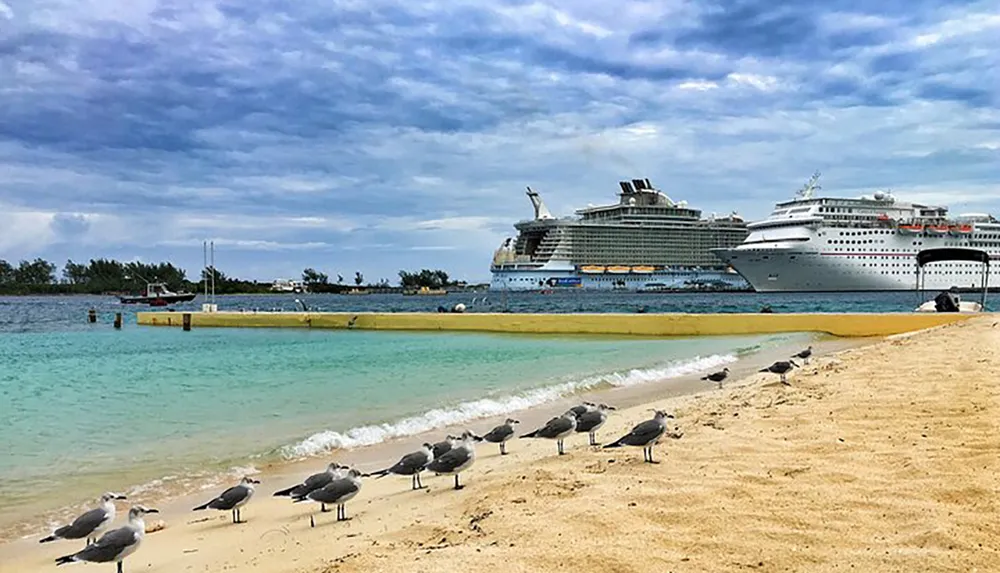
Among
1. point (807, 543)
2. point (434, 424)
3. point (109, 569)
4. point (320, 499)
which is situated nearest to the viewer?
point (807, 543)

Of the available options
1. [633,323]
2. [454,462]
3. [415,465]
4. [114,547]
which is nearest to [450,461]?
[454,462]

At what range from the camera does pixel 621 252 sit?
82688 millimetres

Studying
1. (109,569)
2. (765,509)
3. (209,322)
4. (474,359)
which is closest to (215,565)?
(109,569)

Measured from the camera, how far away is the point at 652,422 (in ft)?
17.4

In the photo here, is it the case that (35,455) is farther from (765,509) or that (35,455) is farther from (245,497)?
(765,509)

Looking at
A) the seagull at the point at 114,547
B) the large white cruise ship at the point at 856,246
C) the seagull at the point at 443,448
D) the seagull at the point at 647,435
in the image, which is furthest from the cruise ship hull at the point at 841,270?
the seagull at the point at 114,547

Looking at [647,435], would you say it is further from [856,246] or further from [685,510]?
[856,246]

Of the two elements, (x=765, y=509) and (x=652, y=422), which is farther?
(x=652, y=422)

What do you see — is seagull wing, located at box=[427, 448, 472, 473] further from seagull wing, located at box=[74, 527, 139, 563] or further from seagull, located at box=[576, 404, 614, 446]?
seagull wing, located at box=[74, 527, 139, 563]

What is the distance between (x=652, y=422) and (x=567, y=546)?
6.75ft

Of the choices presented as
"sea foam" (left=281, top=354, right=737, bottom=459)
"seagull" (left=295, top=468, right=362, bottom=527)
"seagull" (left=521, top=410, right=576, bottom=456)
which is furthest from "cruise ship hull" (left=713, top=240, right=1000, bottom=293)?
"seagull" (left=295, top=468, right=362, bottom=527)

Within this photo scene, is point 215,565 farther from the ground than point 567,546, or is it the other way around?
point 567,546

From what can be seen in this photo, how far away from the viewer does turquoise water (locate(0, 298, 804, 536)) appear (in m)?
7.12

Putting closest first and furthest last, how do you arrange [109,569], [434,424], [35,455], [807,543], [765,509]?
[807,543], [765,509], [109,569], [35,455], [434,424]
